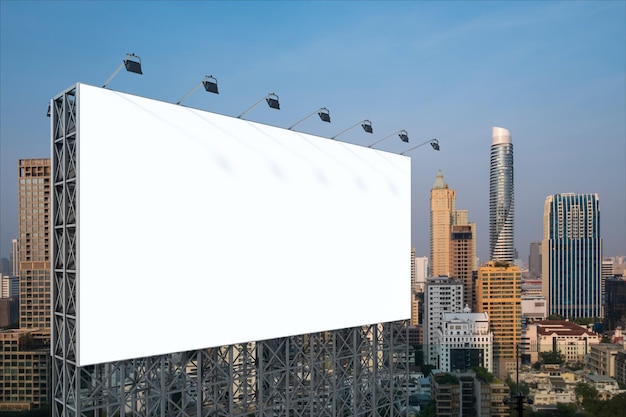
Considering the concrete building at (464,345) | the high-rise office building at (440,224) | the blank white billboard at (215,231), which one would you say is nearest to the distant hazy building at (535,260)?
the high-rise office building at (440,224)

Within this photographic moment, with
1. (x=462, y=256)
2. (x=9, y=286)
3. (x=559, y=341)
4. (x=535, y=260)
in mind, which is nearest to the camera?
(x=559, y=341)

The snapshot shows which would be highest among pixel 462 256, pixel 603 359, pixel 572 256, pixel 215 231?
pixel 215 231

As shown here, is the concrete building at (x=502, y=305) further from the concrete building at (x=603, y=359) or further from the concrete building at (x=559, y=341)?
the concrete building at (x=603, y=359)

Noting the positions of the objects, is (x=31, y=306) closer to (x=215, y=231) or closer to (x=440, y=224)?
(x=215, y=231)

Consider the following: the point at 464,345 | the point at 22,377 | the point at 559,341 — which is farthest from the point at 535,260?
the point at 22,377

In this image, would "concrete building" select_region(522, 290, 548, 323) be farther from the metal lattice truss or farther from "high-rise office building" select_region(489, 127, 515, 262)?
the metal lattice truss

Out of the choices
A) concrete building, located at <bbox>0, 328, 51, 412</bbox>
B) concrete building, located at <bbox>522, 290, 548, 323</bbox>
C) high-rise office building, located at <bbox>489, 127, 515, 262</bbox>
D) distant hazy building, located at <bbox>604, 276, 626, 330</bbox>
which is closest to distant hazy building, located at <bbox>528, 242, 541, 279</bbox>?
high-rise office building, located at <bbox>489, 127, 515, 262</bbox>

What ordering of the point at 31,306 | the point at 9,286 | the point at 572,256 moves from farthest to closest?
the point at 572,256
the point at 9,286
the point at 31,306
